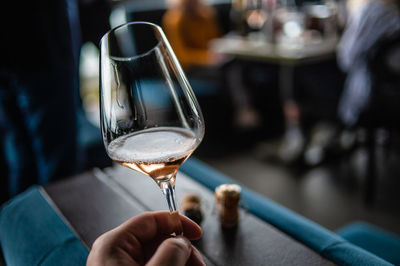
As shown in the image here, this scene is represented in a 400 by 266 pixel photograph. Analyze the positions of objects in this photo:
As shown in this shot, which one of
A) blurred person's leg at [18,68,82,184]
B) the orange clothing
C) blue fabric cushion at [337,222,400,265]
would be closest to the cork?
blue fabric cushion at [337,222,400,265]

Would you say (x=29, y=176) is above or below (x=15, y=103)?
below

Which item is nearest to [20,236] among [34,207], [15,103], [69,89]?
[34,207]

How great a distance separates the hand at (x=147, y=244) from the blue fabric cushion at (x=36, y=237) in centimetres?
15

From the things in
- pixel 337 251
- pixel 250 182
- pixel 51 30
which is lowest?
pixel 250 182

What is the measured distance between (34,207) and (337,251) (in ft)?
2.10

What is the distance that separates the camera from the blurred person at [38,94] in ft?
4.58

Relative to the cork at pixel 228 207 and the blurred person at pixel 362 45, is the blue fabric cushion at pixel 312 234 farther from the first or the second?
the blurred person at pixel 362 45

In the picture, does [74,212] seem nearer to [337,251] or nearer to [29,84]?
[337,251]

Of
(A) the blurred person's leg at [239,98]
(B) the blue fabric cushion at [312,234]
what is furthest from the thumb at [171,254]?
(A) the blurred person's leg at [239,98]

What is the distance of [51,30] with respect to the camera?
146cm

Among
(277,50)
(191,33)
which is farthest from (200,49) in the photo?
(277,50)

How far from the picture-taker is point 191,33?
3631 millimetres

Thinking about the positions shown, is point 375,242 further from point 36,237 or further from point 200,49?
point 200,49

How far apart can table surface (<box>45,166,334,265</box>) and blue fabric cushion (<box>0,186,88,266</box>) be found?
3 centimetres
